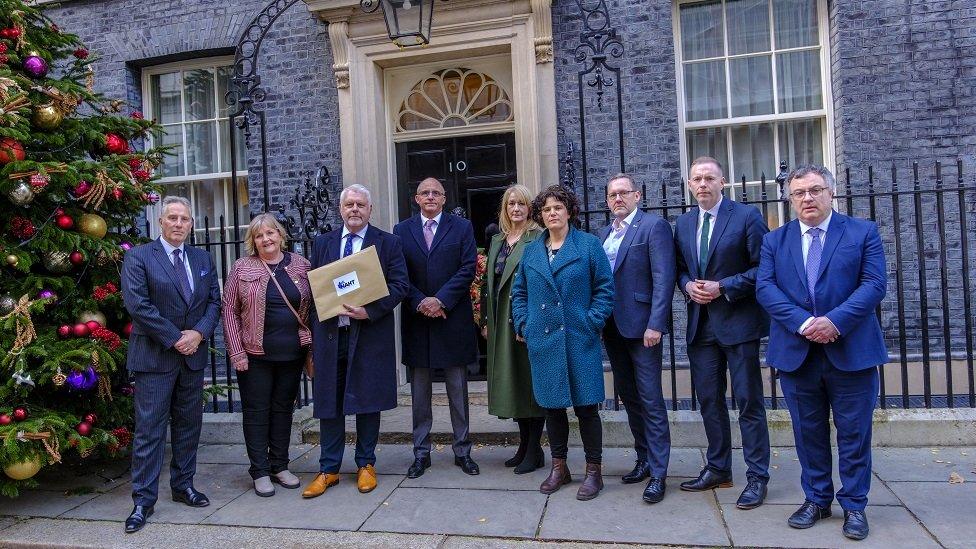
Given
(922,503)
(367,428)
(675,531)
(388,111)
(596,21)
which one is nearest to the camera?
(675,531)

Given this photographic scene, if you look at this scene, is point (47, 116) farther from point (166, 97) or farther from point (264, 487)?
point (166, 97)

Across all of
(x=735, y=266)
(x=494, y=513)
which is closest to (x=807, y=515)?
(x=735, y=266)

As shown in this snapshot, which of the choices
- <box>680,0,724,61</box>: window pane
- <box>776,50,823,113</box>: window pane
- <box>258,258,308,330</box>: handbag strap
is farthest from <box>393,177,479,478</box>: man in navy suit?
<box>776,50,823,113</box>: window pane

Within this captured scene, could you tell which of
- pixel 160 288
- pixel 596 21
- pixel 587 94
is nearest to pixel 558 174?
pixel 587 94

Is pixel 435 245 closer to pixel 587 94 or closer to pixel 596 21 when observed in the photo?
pixel 587 94

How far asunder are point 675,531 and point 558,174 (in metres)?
4.08

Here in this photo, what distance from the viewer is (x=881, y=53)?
6.70m

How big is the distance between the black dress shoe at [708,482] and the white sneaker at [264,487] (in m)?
2.64

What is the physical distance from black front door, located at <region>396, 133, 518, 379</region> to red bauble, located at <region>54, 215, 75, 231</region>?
3.41 meters

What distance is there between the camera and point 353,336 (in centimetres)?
460

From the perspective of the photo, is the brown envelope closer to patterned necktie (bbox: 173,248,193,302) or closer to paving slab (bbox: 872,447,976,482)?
patterned necktie (bbox: 173,248,193,302)

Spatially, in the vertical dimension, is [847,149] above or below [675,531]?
above

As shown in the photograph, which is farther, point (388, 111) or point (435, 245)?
point (388, 111)

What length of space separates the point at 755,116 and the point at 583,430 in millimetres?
4427
